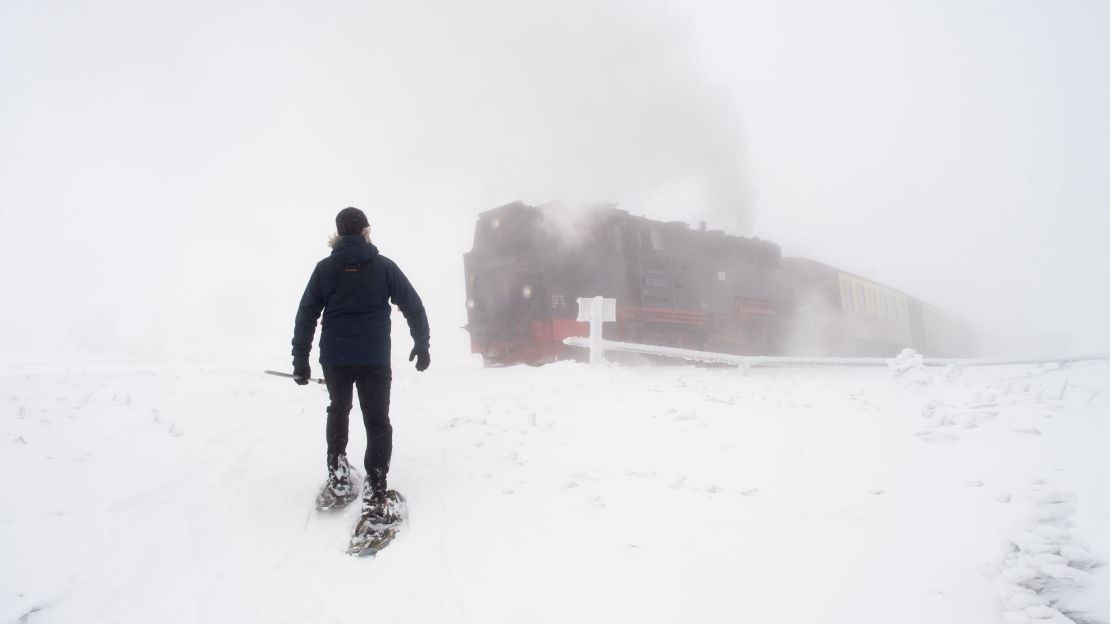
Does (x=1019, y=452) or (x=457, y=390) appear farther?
(x=457, y=390)

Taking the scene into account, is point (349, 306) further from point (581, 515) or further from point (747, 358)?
point (747, 358)

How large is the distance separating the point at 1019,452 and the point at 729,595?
3.05 metres

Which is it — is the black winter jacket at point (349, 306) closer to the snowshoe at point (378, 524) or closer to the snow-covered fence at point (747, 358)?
the snowshoe at point (378, 524)

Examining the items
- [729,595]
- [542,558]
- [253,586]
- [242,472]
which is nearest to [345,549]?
[253,586]

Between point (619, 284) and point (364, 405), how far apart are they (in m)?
9.37

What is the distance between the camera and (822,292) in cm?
1800

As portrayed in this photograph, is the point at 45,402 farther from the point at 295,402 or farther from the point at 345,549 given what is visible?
the point at 345,549

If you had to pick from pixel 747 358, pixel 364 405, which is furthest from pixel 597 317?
pixel 364 405

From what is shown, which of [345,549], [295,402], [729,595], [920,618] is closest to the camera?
[920,618]

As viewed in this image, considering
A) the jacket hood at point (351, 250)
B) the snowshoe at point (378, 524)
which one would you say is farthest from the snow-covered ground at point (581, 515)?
the jacket hood at point (351, 250)

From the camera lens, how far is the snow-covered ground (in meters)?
2.33

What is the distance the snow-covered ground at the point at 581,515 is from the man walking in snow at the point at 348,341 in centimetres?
40

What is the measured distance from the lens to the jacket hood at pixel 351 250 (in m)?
3.52

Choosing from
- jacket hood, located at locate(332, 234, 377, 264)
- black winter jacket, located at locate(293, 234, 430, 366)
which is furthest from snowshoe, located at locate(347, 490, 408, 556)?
jacket hood, located at locate(332, 234, 377, 264)
